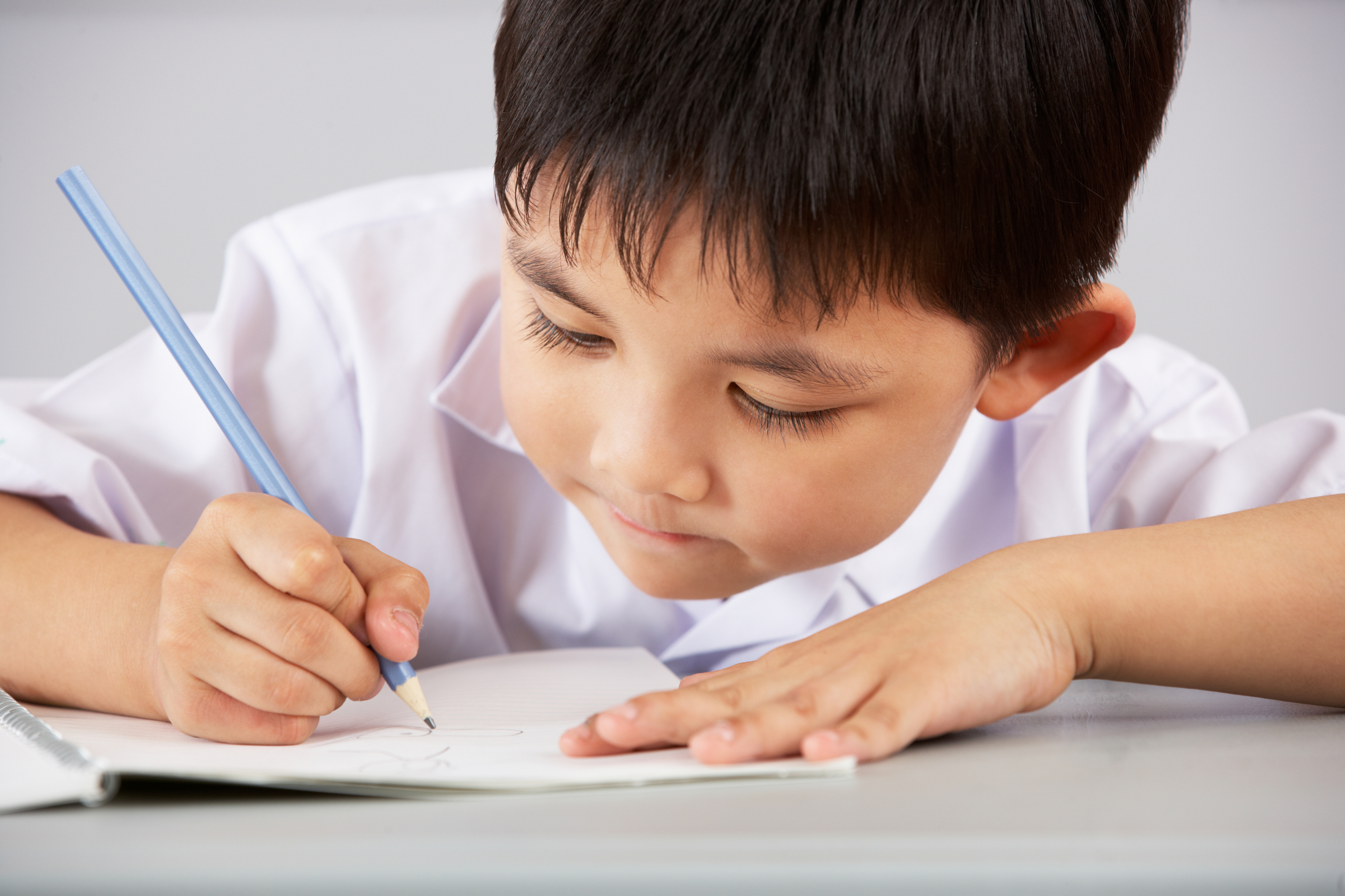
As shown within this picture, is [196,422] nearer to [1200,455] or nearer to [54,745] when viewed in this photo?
[54,745]

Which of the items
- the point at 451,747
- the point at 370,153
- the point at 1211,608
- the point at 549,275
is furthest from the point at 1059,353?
the point at 370,153

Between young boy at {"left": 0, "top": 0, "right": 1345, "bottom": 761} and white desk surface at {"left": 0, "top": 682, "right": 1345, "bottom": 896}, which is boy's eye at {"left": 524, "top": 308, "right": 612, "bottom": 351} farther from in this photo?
white desk surface at {"left": 0, "top": 682, "right": 1345, "bottom": 896}

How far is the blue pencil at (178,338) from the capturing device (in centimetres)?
45

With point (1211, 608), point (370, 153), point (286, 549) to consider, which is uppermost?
point (370, 153)

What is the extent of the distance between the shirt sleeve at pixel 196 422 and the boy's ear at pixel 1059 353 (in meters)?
0.42

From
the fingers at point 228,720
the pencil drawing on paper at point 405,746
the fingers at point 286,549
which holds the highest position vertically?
the fingers at point 286,549

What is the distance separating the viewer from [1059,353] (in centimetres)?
57

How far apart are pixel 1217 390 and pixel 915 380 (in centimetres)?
41

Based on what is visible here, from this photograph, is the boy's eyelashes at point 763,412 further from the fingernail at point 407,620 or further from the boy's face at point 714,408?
the fingernail at point 407,620

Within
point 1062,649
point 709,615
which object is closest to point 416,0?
point 709,615

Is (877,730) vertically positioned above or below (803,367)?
below

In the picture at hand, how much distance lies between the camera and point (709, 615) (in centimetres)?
71

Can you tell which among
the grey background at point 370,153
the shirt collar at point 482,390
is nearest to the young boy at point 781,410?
the shirt collar at point 482,390

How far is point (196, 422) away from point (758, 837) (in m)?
0.54
